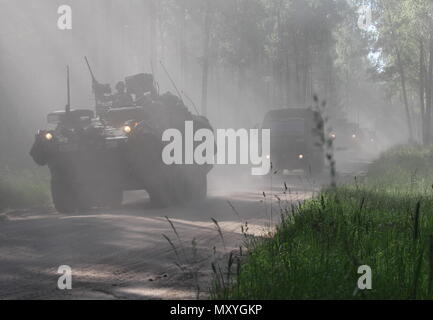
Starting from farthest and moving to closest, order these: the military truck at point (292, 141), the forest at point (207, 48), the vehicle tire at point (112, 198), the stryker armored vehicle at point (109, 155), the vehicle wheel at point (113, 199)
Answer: the forest at point (207, 48)
the military truck at point (292, 141)
the vehicle wheel at point (113, 199)
the vehicle tire at point (112, 198)
the stryker armored vehicle at point (109, 155)

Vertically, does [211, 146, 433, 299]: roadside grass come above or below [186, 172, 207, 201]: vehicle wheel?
below

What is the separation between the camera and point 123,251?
8.88m

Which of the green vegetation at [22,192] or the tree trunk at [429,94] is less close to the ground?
the tree trunk at [429,94]

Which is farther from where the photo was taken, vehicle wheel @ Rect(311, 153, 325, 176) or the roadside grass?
vehicle wheel @ Rect(311, 153, 325, 176)

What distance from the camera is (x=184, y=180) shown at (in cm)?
1631

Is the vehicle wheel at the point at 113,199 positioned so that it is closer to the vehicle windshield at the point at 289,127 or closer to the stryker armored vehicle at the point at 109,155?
the stryker armored vehicle at the point at 109,155

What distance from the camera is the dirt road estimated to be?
6574 mm

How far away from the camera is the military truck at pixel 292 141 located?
2591cm

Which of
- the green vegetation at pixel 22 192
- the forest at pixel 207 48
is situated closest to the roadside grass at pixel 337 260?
the green vegetation at pixel 22 192

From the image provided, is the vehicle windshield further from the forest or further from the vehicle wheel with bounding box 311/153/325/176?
the forest

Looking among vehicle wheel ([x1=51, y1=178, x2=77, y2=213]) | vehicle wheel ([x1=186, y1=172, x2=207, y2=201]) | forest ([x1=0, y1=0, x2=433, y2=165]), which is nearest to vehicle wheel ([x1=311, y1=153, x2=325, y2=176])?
forest ([x1=0, y1=0, x2=433, y2=165])

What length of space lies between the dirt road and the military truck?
10869 mm

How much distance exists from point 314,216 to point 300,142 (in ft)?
55.1
